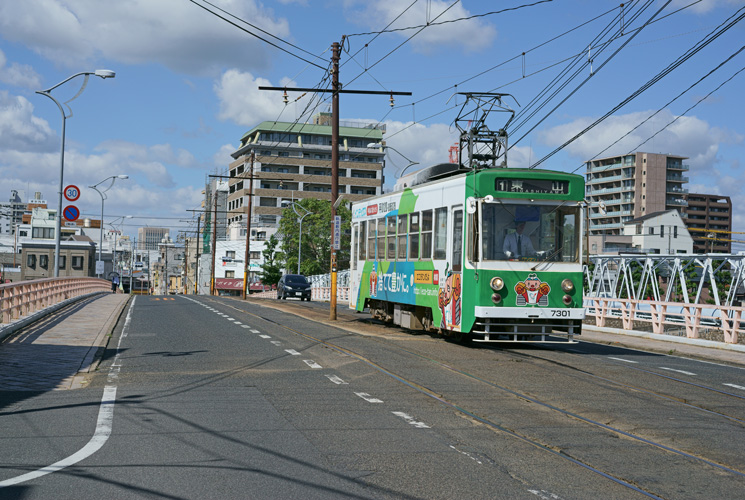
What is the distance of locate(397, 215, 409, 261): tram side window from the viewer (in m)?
20.6

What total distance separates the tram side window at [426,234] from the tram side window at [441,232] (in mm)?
346

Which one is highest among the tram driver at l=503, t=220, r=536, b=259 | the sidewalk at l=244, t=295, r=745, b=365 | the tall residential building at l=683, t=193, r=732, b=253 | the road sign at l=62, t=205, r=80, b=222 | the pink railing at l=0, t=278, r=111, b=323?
the tall residential building at l=683, t=193, r=732, b=253

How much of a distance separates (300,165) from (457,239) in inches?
4931

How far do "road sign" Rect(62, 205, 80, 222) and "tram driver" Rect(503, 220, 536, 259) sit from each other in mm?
26466

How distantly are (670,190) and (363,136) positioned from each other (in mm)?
53086

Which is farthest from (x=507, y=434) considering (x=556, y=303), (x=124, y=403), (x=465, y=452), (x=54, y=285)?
(x=54, y=285)

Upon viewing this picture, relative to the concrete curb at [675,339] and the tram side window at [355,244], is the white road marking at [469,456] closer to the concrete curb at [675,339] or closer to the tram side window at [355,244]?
the concrete curb at [675,339]

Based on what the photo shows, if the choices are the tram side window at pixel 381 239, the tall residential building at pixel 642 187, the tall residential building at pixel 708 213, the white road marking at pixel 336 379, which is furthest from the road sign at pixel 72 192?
the tall residential building at pixel 708 213

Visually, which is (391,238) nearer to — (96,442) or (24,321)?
(24,321)

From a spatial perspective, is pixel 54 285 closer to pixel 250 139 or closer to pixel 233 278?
pixel 233 278

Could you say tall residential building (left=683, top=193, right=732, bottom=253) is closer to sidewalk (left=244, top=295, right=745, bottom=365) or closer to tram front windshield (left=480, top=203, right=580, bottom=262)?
sidewalk (left=244, top=295, right=745, bottom=365)

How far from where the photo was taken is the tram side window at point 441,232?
59.5 ft

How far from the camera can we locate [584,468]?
6.86m

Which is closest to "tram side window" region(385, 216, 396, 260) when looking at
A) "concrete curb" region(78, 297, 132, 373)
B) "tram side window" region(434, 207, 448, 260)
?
"tram side window" region(434, 207, 448, 260)
